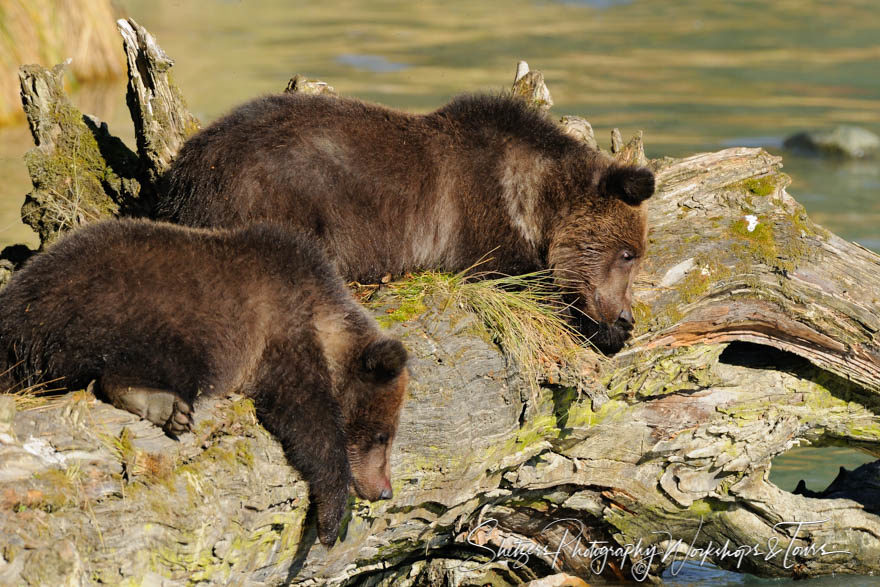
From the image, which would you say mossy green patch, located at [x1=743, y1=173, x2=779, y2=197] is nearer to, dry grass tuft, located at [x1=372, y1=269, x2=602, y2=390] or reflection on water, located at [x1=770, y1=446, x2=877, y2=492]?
dry grass tuft, located at [x1=372, y1=269, x2=602, y2=390]

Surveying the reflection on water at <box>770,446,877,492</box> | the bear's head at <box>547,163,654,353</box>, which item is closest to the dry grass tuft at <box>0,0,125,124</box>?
the bear's head at <box>547,163,654,353</box>

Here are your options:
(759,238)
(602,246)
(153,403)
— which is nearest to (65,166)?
(153,403)

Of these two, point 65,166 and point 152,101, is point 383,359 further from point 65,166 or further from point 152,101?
point 65,166

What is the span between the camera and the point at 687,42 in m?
28.8

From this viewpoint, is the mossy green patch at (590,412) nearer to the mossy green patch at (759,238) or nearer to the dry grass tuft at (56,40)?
the mossy green patch at (759,238)

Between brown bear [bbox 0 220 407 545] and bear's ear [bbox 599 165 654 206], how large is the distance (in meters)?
2.40

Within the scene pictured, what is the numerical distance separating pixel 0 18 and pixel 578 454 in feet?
53.0

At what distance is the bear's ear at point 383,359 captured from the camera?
5809 mm

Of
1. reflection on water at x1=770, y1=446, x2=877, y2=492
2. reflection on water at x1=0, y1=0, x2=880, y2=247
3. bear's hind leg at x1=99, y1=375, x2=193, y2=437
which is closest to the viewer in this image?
bear's hind leg at x1=99, y1=375, x2=193, y2=437

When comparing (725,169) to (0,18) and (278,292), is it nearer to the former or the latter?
(278,292)

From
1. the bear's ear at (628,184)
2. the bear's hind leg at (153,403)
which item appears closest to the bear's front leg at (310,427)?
the bear's hind leg at (153,403)

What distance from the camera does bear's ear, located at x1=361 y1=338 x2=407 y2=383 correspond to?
5809 millimetres

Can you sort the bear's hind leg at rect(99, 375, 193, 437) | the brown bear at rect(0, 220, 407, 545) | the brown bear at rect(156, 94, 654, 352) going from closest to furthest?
the bear's hind leg at rect(99, 375, 193, 437)
the brown bear at rect(0, 220, 407, 545)
the brown bear at rect(156, 94, 654, 352)

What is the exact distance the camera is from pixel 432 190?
24.3ft
